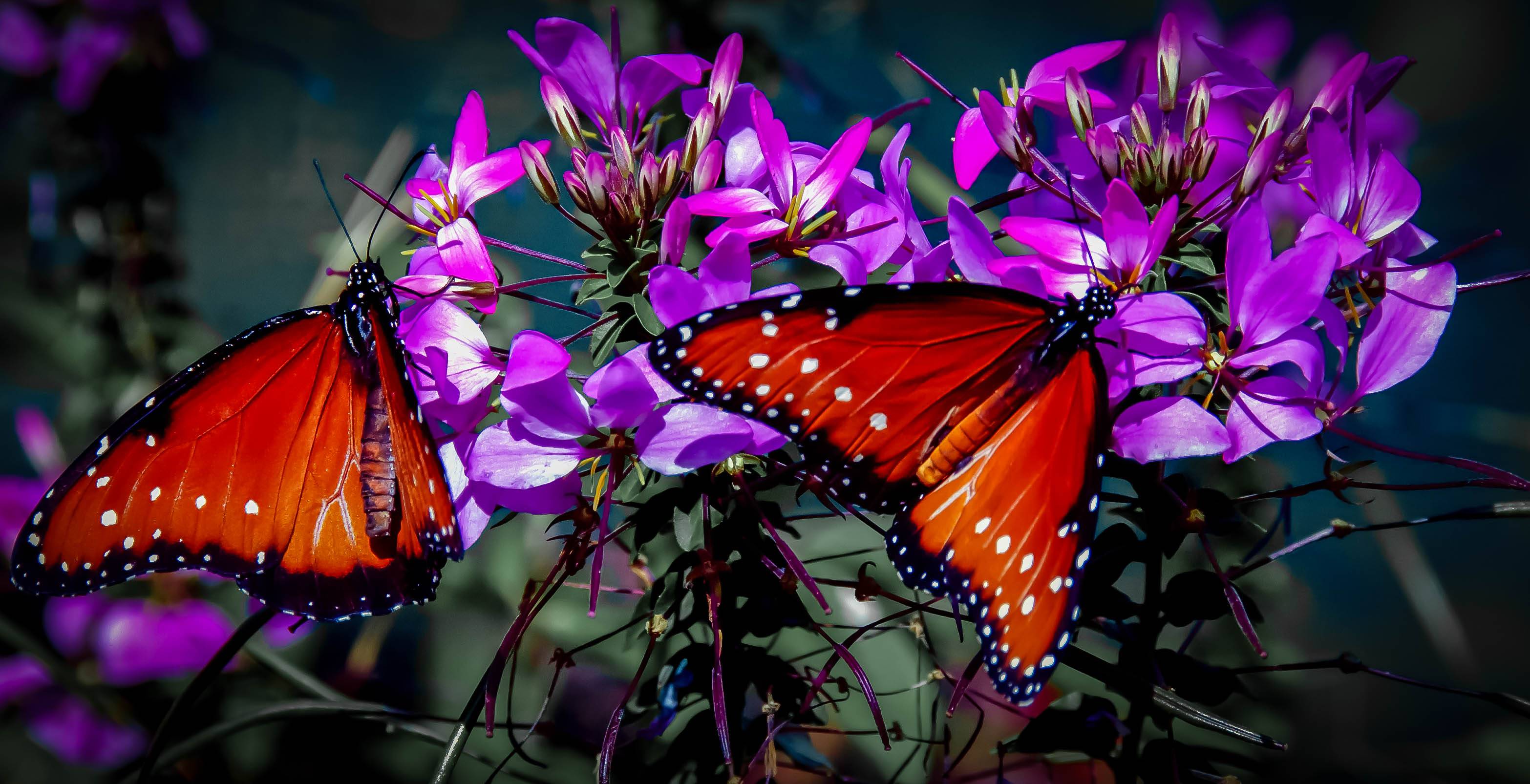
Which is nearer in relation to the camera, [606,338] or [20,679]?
[606,338]

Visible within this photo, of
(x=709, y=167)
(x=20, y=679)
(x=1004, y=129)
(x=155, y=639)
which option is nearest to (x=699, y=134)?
(x=709, y=167)

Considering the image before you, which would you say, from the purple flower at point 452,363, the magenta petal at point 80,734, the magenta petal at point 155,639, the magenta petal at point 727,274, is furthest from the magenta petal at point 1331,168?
the magenta petal at point 80,734

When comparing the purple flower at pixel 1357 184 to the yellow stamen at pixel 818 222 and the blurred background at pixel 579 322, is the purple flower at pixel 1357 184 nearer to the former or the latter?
the yellow stamen at pixel 818 222

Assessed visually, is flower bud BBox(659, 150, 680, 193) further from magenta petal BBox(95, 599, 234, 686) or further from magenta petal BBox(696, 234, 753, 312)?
magenta petal BBox(95, 599, 234, 686)

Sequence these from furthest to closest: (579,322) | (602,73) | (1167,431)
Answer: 1. (579,322)
2. (602,73)
3. (1167,431)

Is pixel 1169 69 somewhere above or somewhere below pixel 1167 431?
above

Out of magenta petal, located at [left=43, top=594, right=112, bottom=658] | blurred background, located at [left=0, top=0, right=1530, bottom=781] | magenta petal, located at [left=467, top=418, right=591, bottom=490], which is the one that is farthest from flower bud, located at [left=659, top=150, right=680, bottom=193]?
magenta petal, located at [left=43, top=594, right=112, bottom=658]

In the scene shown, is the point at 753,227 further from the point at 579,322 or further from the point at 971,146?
the point at 579,322

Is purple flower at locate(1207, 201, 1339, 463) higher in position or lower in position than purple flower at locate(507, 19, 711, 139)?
lower
